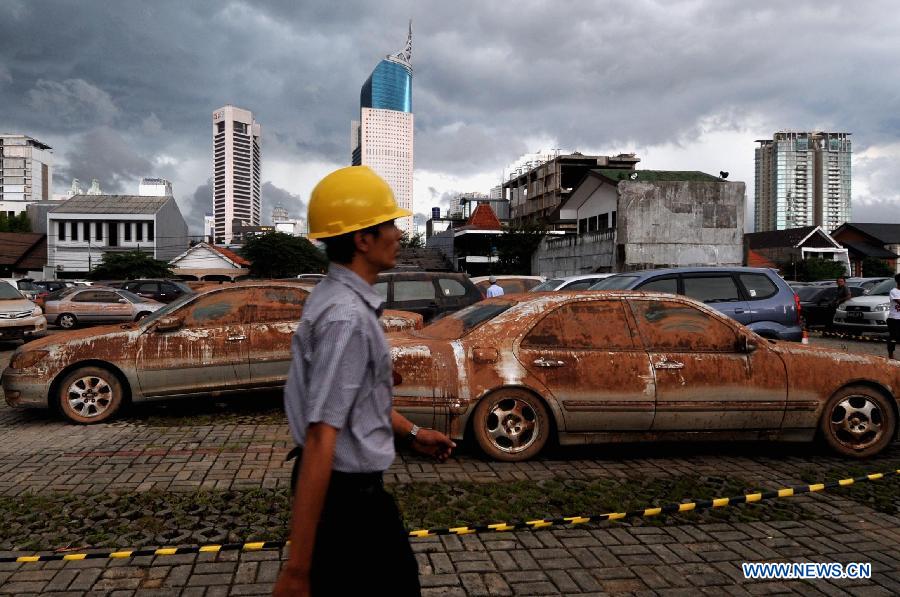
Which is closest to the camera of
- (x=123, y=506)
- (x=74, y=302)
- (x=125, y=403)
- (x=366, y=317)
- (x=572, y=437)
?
(x=366, y=317)

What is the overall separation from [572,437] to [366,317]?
13.9 feet

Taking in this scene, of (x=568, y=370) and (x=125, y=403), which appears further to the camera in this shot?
(x=125, y=403)

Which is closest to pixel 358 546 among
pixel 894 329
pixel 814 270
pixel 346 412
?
pixel 346 412

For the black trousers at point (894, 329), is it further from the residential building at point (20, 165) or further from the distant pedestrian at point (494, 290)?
the residential building at point (20, 165)

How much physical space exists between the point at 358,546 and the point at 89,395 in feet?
22.0

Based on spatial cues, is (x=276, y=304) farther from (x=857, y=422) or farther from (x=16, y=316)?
(x=16, y=316)

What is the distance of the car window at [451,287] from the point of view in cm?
1217

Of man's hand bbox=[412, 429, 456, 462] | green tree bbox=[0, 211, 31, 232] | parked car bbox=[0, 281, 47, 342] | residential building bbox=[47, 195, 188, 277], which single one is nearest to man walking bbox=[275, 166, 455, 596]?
man's hand bbox=[412, 429, 456, 462]

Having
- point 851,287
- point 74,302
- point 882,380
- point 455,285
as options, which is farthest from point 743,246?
point 74,302

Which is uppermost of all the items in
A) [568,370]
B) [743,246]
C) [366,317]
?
[743,246]

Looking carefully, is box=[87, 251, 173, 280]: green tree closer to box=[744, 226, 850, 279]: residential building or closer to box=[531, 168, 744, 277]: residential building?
box=[531, 168, 744, 277]: residential building

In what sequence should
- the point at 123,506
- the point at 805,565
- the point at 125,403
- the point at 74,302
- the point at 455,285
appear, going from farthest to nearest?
the point at 74,302 → the point at 455,285 → the point at 125,403 → the point at 123,506 → the point at 805,565

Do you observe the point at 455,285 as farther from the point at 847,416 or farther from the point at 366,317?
the point at 366,317

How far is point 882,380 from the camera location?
5.94m
